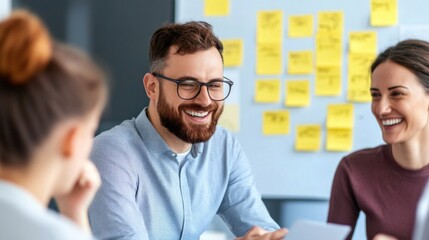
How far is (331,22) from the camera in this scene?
2688 millimetres

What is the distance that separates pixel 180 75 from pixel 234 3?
33.8 inches

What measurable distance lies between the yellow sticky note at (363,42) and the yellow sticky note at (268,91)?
331 millimetres

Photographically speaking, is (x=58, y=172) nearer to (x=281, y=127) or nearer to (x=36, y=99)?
(x=36, y=99)

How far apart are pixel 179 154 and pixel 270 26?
90 centimetres

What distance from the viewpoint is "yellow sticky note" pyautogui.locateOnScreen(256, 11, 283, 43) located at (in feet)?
8.98

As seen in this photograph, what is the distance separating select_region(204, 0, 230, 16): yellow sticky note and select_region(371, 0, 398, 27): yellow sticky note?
1.96 feet

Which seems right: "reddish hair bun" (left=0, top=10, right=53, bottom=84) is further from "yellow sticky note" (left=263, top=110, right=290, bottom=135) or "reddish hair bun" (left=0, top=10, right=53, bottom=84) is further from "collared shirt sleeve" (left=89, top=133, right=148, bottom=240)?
"yellow sticky note" (left=263, top=110, right=290, bottom=135)

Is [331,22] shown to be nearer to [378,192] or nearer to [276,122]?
[276,122]

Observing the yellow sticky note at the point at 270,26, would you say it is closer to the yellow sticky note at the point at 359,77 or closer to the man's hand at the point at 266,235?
the yellow sticky note at the point at 359,77

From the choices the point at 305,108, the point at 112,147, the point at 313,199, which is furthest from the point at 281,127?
the point at 112,147

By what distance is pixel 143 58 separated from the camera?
9.55ft

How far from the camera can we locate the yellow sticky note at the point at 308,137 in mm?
2684

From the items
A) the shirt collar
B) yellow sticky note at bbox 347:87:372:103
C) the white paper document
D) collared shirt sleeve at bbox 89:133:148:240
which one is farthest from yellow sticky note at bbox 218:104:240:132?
the white paper document

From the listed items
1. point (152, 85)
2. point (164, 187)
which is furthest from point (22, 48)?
point (152, 85)
